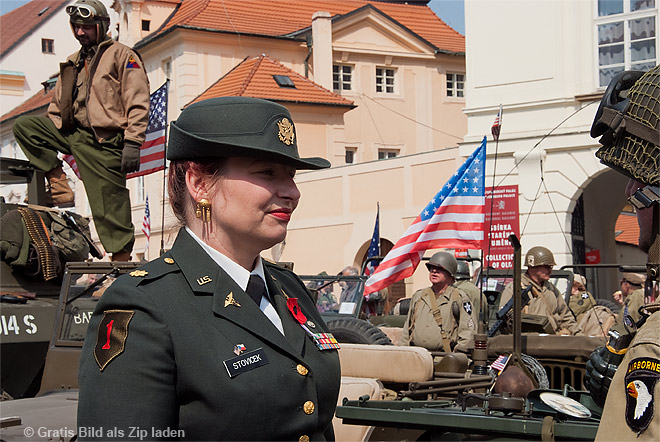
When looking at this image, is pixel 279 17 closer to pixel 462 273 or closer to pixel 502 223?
pixel 502 223

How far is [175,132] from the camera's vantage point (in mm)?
2617

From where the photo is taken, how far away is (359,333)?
934 centimetres

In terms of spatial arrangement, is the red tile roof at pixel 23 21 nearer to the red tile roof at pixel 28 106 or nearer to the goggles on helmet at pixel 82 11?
the red tile roof at pixel 28 106

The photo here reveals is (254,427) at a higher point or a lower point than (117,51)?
lower

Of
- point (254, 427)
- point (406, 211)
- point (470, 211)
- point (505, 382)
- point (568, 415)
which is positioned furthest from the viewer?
point (406, 211)

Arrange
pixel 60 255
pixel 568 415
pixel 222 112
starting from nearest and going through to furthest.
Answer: pixel 222 112 < pixel 568 415 < pixel 60 255

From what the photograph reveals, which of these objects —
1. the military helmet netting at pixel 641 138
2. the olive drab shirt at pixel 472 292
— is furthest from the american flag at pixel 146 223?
the military helmet netting at pixel 641 138

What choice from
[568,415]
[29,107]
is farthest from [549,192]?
[29,107]

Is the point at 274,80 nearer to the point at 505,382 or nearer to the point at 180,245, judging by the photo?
the point at 505,382

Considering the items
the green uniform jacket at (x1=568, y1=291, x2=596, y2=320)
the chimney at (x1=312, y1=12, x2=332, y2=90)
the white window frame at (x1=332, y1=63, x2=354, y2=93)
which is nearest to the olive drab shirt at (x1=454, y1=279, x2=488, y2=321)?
the green uniform jacket at (x1=568, y1=291, x2=596, y2=320)

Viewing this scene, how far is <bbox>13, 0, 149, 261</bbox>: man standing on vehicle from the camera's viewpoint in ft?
19.0

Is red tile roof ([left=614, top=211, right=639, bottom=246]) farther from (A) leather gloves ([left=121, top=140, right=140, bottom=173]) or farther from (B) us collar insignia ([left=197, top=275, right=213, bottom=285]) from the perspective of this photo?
(B) us collar insignia ([left=197, top=275, right=213, bottom=285])

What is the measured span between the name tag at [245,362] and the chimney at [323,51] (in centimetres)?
3023

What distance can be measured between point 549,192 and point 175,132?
16.7m
